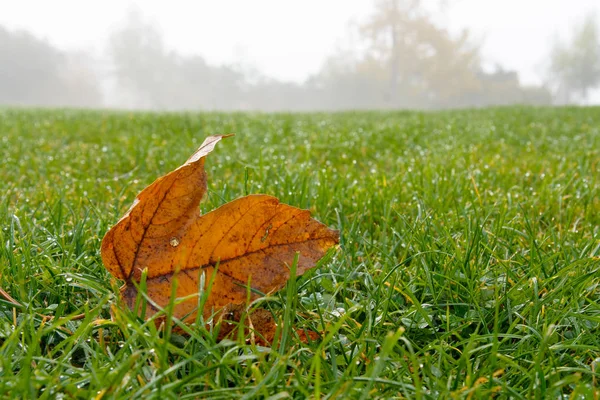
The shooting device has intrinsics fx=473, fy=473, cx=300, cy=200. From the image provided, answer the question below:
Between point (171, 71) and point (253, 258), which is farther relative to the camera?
point (171, 71)

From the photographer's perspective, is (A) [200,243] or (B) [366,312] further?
(B) [366,312]

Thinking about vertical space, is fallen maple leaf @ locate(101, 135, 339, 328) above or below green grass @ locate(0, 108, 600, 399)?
above

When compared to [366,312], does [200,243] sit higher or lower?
higher

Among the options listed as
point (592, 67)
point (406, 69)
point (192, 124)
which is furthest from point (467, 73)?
point (192, 124)

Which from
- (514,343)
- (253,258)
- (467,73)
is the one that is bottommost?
(514,343)

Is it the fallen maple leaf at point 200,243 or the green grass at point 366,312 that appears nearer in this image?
the green grass at point 366,312

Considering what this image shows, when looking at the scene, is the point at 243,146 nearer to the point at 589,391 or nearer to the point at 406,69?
the point at 589,391

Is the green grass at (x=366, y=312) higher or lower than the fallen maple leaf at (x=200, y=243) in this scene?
lower

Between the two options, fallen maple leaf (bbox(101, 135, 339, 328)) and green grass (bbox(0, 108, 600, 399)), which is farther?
fallen maple leaf (bbox(101, 135, 339, 328))
